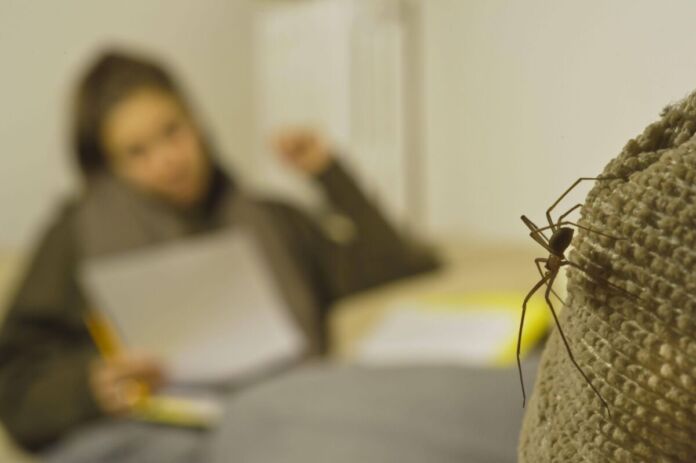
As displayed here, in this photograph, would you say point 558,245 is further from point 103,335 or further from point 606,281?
point 103,335

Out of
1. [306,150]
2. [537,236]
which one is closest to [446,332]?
[306,150]

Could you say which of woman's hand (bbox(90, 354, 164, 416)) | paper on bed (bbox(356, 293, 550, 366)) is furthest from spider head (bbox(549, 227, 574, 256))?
woman's hand (bbox(90, 354, 164, 416))

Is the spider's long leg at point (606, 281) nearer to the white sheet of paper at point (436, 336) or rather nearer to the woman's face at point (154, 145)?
the white sheet of paper at point (436, 336)

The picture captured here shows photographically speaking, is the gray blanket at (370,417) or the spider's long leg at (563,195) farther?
the gray blanket at (370,417)

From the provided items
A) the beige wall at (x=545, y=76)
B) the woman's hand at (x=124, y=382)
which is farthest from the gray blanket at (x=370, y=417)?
the woman's hand at (x=124, y=382)

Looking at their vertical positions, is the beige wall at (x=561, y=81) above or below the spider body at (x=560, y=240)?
above

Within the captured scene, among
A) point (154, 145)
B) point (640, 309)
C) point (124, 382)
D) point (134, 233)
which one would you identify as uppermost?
point (640, 309)

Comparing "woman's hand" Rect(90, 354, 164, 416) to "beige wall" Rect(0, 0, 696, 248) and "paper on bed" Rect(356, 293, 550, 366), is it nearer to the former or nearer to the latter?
"paper on bed" Rect(356, 293, 550, 366)
